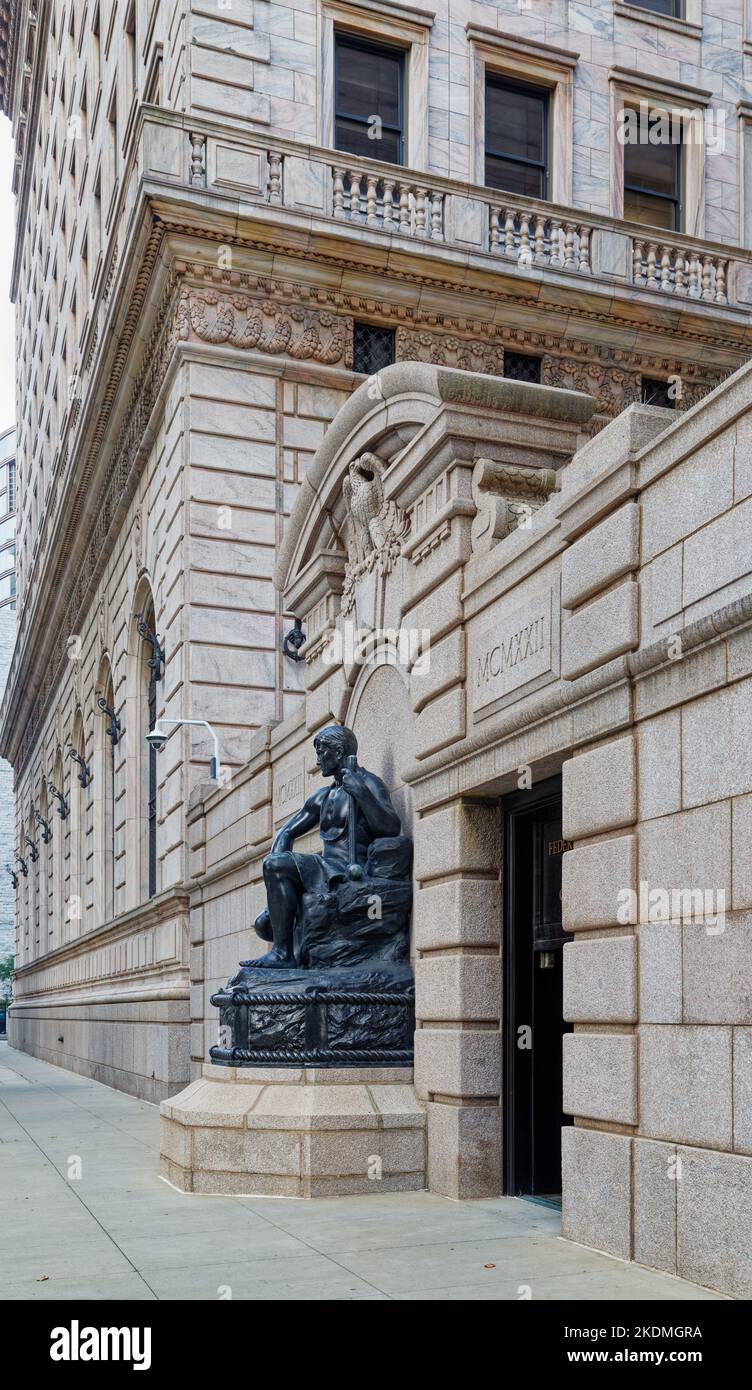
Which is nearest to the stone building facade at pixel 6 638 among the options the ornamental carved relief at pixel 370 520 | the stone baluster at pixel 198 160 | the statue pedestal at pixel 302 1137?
the stone baluster at pixel 198 160

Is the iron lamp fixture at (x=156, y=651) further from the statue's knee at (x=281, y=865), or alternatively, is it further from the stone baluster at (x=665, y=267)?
the statue's knee at (x=281, y=865)

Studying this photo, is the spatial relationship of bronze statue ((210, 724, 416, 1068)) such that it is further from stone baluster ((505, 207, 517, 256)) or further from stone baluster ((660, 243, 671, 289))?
stone baluster ((660, 243, 671, 289))

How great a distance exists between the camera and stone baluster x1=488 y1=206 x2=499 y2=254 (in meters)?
25.7

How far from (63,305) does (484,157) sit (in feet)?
63.6

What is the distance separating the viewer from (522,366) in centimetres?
2625

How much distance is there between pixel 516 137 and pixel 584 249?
9.48 feet

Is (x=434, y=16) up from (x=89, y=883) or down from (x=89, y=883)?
up

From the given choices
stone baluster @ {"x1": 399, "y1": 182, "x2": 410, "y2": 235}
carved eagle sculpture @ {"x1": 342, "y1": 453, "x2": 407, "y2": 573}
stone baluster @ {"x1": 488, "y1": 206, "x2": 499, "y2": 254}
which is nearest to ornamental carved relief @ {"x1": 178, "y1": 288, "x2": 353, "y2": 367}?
stone baluster @ {"x1": 399, "y1": 182, "x2": 410, "y2": 235}

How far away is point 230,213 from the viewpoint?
75.6 feet

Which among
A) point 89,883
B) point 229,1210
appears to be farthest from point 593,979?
point 89,883

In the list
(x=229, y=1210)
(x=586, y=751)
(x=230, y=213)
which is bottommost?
(x=229, y=1210)

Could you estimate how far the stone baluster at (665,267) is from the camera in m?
26.8

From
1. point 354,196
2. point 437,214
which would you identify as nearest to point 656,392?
point 437,214
